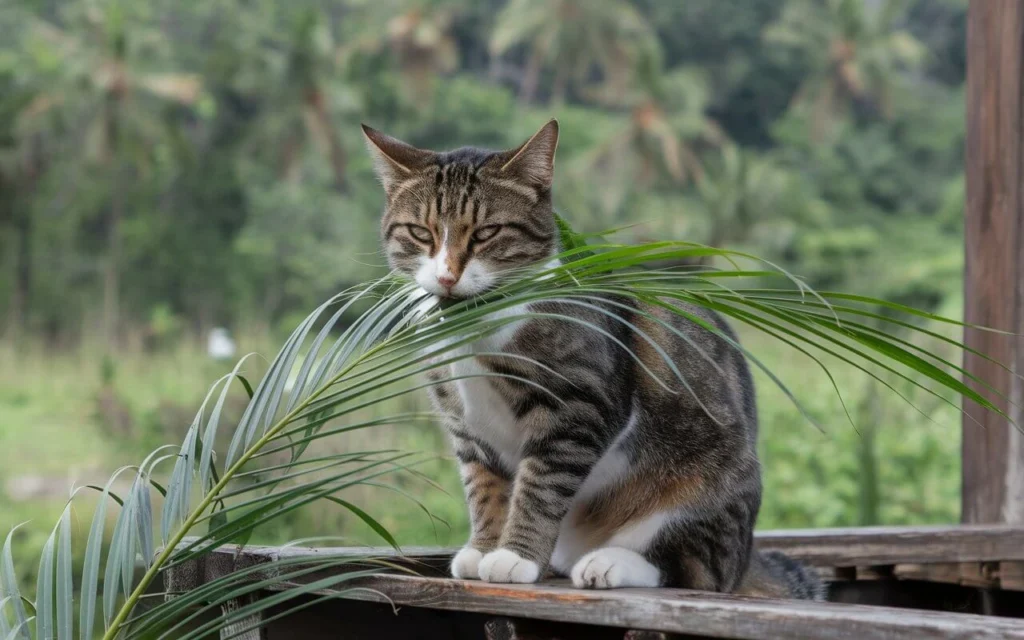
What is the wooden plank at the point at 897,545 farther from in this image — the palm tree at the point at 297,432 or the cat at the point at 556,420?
the palm tree at the point at 297,432

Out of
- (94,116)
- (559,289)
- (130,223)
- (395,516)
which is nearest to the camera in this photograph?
(559,289)

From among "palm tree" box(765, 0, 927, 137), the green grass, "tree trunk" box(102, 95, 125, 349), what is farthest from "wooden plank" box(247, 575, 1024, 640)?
"palm tree" box(765, 0, 927, 137)

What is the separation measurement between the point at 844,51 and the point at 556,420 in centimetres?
1507

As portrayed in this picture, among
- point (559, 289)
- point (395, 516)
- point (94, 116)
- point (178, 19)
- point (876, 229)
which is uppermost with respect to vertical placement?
point (178, 19)

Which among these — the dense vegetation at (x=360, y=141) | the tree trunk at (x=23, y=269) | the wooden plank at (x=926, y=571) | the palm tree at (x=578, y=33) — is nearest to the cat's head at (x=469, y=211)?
the wooden plank at (x=926, y=571)

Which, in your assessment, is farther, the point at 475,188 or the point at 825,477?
the point at 825,477

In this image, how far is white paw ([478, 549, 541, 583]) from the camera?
1.67 meters

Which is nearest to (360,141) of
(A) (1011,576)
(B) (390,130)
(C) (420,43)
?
(B) (390,130)

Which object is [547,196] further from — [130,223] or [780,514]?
[130,223]

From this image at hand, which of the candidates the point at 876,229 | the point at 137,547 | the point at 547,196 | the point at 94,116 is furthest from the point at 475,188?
the point at 876,229

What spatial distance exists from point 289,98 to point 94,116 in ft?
7.62

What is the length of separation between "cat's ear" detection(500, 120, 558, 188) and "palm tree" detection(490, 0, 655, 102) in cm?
1401

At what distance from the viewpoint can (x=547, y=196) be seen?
1856 millimetres

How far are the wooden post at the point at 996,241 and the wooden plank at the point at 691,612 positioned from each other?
1.30 metres
